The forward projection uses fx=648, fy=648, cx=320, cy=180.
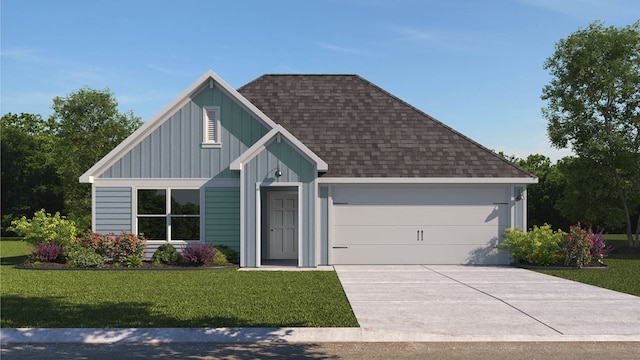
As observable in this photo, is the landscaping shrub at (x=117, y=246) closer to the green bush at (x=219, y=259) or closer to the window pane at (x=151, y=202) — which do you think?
the window pane at (x=151, y=202)

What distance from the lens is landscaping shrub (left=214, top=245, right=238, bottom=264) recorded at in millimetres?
20000

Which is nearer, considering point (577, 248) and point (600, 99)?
point (577, 248)

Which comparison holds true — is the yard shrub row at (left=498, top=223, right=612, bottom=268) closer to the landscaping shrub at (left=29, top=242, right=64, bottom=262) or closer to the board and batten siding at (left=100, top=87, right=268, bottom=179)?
the board and batten siding at (left=100, top=87, right=268, bottom=179)

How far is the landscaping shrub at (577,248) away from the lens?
64.3 ft

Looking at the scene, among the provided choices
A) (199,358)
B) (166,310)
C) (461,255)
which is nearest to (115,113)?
(461,255)

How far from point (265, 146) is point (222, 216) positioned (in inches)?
110

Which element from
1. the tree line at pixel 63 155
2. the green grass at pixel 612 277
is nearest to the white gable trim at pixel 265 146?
the green grass at pixel 612 277

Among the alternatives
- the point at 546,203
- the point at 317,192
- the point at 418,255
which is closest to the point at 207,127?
the point at 317,192

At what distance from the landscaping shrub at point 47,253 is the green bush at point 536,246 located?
13950 mm

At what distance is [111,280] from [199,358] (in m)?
8.87

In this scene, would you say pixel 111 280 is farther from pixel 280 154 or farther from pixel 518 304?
pixel 518 304

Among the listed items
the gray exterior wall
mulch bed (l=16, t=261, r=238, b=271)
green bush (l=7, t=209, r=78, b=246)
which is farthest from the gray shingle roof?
green bush (l=7, t=209, r=78, b=246)

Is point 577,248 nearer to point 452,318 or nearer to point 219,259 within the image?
point 452,318

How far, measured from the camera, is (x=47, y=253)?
1983cm
